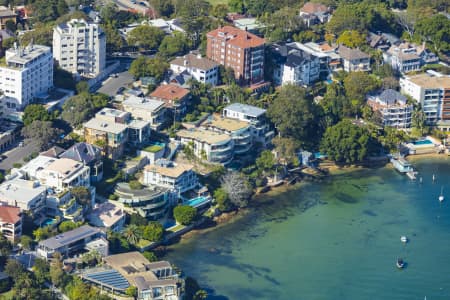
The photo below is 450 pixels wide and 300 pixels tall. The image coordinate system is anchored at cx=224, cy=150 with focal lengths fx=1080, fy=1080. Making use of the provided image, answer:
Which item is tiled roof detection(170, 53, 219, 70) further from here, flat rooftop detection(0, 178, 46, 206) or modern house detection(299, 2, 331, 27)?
flat rooftop detection(0, 178, 46, 206)

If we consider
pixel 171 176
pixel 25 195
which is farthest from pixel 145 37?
pixel 25 195

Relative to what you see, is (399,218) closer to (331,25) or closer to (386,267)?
(386,267)

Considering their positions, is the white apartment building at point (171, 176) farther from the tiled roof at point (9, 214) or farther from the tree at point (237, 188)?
the tiled roof at point (9, 214)

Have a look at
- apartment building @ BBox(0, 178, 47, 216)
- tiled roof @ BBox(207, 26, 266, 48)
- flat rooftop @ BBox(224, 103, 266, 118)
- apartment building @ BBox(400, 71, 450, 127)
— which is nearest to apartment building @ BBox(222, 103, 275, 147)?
flat rooftop @ BBox(224, 103, 266, 118)

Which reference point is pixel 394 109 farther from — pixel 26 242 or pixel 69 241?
pixel 26 242

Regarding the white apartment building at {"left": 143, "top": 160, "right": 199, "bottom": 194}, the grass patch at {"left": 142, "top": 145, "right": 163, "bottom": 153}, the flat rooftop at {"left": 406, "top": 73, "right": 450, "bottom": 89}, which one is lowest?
the white apartment building at {"left": 143, "top": 160, "right": 199, "bottom": 194}

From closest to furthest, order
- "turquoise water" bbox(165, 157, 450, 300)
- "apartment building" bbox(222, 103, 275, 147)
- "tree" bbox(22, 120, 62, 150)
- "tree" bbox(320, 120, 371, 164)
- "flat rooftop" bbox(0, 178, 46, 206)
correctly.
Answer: "turquoise water" bbox(165, 157, 450, 300)
"flat rooftop" bbox(0, 178, 46, 206)
"tree" bbox(22, 120, 62, 150)
"tree" bbox(320, 120, 371, 164)
"apartment building" bbox(222, 103, 275, 147)

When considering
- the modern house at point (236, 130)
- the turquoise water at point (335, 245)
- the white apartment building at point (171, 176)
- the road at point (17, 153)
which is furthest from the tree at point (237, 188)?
the road at point (17, 153)

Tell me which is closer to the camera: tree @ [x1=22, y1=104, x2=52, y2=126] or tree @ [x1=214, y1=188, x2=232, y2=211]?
tree @ [x1=214, y1=188, x2=232, y2=211]
